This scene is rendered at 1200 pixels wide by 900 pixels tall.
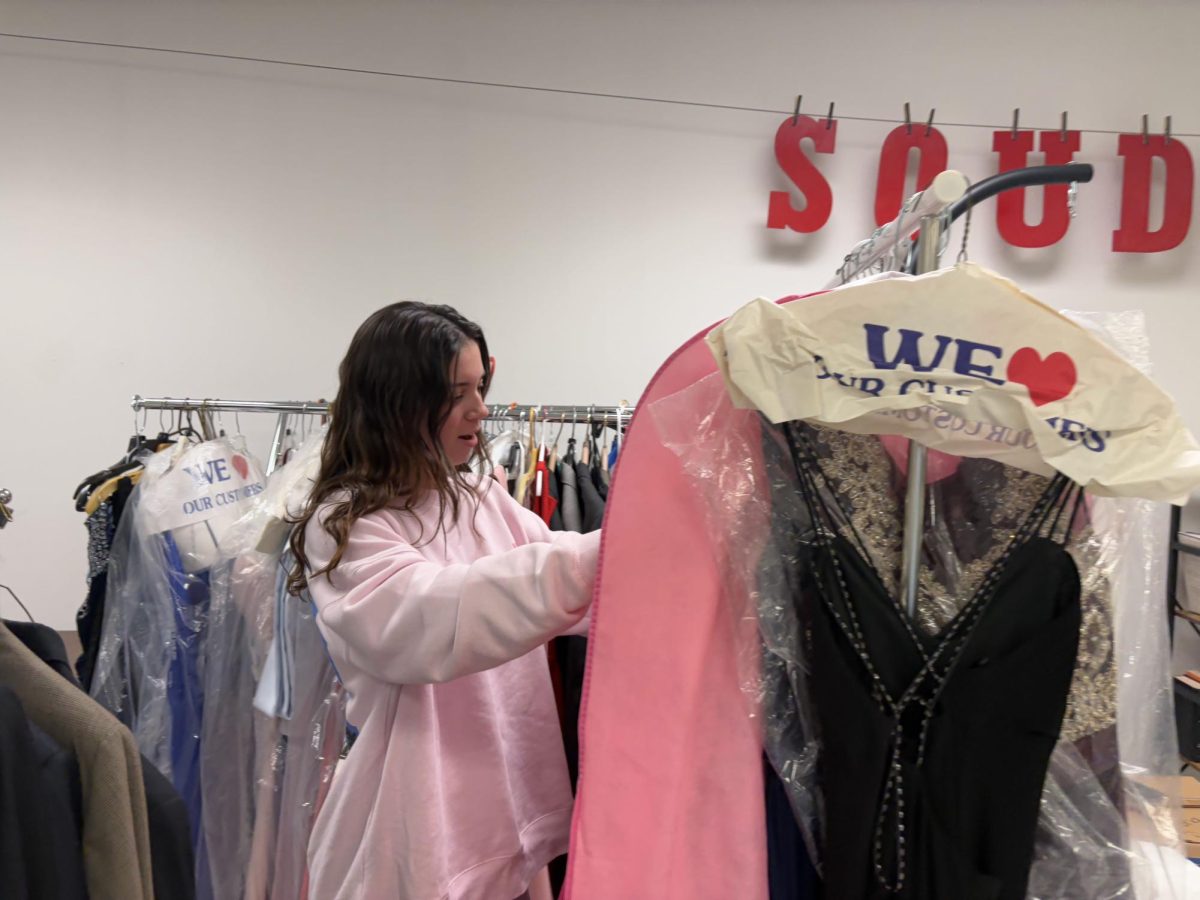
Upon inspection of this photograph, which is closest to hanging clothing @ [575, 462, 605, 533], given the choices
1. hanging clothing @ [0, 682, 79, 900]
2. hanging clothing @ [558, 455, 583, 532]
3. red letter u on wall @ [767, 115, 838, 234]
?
hanging clothing @ [558, 455, 583, 532]

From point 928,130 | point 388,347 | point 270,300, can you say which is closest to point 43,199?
point 270,300

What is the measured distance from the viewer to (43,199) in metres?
1.78

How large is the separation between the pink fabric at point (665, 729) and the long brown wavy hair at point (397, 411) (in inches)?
15.0

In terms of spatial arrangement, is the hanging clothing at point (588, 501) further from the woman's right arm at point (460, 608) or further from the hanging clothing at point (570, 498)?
the woman's right arm at point (460, 608)

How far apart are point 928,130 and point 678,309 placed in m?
0.84

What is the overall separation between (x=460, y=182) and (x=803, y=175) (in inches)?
37.4

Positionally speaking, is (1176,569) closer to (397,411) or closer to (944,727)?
(944,727)

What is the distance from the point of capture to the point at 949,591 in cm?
56

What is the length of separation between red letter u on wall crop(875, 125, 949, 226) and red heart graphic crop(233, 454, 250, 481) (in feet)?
5.65

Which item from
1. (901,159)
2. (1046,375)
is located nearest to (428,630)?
(1046,375)

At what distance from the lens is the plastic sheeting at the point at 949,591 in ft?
1.73

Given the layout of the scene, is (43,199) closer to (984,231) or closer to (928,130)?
(928,130)

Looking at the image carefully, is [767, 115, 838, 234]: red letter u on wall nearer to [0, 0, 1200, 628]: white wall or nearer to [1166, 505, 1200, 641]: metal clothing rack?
[0, 0, 1200, 628]: white wall

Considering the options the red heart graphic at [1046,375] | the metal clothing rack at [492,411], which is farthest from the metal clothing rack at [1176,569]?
the red heart graphic at [1046,375]
